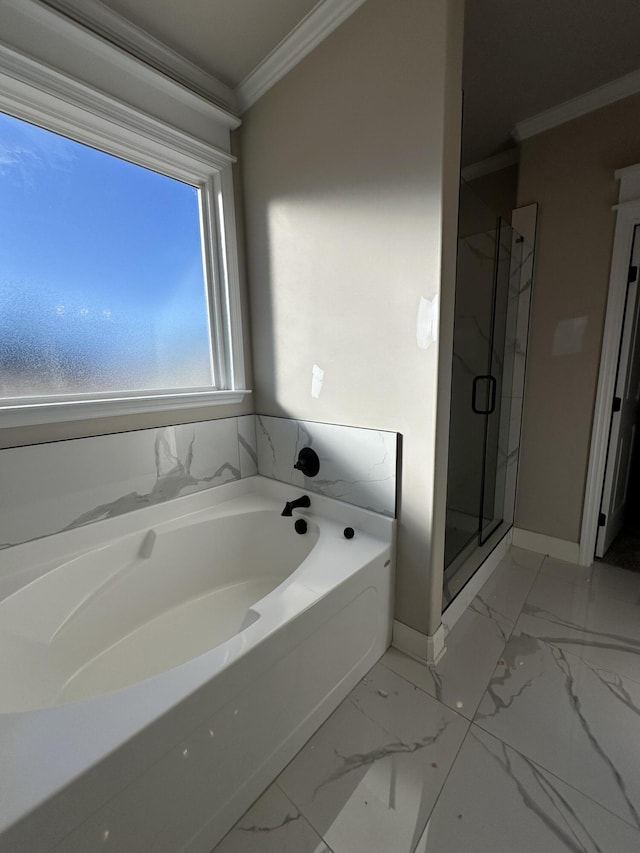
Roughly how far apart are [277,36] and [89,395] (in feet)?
5.46

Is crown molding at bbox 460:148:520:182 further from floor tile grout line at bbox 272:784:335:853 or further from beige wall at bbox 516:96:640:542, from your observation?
floor tile grout line at bbox 272:784:335:853

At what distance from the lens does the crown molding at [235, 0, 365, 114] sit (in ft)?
4.23

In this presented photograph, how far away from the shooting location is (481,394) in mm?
2047

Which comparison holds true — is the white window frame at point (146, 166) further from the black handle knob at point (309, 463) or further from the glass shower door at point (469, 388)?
the glass shower door at point (469, 388)

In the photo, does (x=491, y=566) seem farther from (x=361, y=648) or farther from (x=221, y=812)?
(x=221, y=812)

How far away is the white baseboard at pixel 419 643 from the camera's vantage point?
1441 mm

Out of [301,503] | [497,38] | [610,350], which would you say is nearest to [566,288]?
[610,350]

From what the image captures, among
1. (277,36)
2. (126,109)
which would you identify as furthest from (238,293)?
(277,36)

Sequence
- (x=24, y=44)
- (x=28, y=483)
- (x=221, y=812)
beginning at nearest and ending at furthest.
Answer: (x=221, y=812) < (x=24, y=44) < (x=28, y=483)

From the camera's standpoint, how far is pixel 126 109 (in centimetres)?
140

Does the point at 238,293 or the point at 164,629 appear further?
the point at 238,293

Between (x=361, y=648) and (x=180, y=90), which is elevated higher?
(x=180, y=90)

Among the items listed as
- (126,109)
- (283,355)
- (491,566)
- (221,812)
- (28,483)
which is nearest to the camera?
(221,812)

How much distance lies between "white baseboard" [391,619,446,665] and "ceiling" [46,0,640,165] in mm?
2473
